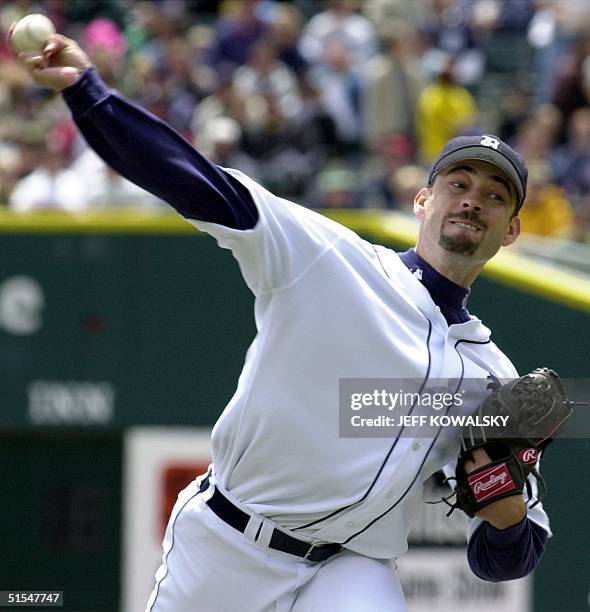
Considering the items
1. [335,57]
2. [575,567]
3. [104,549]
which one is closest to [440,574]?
[575,567]

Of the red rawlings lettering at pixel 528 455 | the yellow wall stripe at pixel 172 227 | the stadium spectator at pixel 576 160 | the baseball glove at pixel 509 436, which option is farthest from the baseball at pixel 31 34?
the stadium spectator at pixel 576 160

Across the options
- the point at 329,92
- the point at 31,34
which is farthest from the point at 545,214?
the point at 31,34

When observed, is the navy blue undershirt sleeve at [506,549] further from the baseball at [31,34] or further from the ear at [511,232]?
the baseball at [31,34]

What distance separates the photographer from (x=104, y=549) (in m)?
6.41

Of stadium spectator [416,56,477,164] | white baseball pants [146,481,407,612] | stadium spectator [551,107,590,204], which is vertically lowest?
white baseball pants [146,481,407,612]

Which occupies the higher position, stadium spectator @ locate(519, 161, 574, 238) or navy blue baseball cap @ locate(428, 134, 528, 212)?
stadium spectator @ locate(519, 161, 574, 238)

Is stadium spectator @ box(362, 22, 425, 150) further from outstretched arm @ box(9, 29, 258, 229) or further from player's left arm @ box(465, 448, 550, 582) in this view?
outstretched arm @ box(9, 29, 258, 229)

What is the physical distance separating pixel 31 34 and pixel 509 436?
1.44 metres

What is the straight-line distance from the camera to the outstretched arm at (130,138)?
9.35 ft

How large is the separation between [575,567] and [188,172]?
11.9ft

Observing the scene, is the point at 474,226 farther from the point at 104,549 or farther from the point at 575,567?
the point at 104,549

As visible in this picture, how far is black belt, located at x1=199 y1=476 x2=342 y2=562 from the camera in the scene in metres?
3.42

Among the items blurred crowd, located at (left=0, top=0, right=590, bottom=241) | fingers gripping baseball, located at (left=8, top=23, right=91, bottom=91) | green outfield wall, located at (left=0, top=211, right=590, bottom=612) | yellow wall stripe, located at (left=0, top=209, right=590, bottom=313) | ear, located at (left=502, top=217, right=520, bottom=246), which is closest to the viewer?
fingers gripping baseball, located at (left=8, top=23, right=91, bottom=91)

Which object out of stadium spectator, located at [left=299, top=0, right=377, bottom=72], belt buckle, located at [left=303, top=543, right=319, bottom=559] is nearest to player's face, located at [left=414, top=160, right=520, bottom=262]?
belt buckle, located at [left=303, top=543, right=319, bottom=559]
